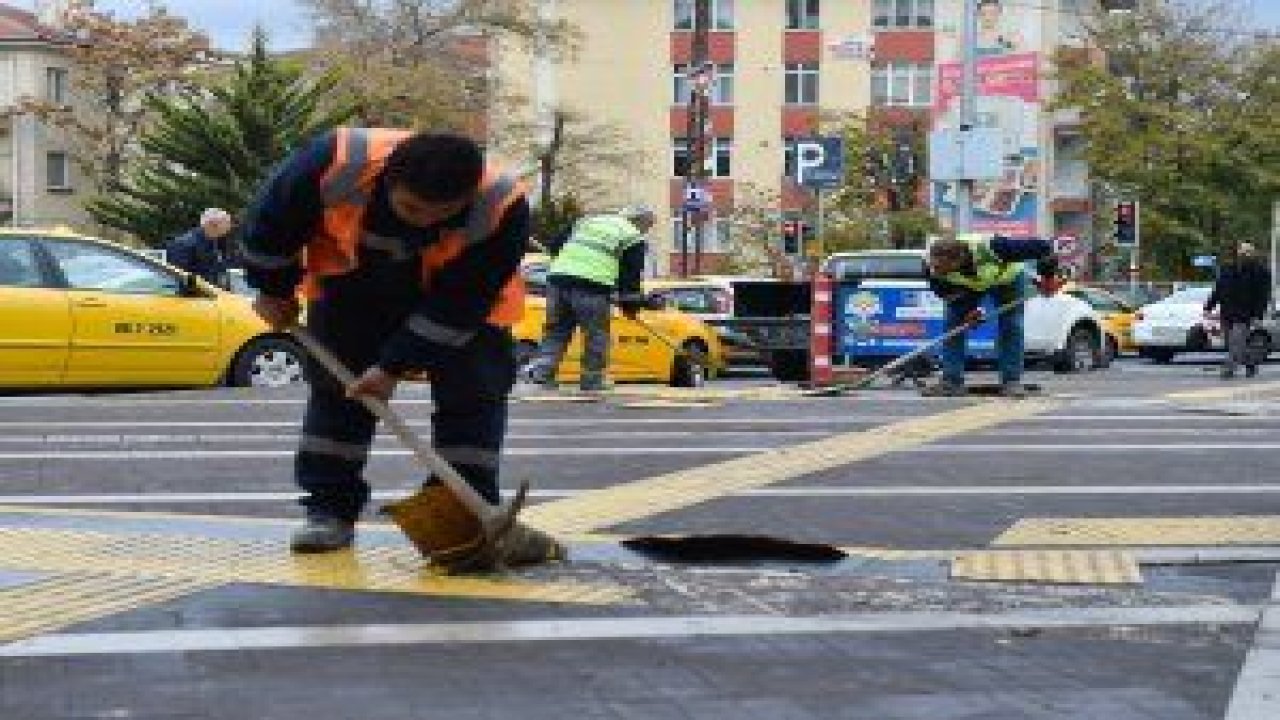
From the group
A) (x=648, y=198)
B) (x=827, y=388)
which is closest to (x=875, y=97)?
(x=648, y=198)

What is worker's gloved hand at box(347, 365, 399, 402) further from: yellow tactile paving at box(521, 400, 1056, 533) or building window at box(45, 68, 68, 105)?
building window at box(45, 68, 68, 105)

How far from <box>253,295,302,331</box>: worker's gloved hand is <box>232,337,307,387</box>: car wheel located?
10.1 metres

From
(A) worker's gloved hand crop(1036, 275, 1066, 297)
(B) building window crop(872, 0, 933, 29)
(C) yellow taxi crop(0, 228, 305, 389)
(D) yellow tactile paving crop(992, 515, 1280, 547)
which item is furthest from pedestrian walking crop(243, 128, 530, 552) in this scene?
(B) building window crop(872, 0, 933, 29)

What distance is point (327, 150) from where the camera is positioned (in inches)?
267

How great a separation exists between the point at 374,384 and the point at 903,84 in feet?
223

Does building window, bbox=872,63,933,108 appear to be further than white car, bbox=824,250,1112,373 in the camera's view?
Yes

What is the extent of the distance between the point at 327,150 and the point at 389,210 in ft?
0.98

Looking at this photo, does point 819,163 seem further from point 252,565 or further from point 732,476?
point 252,565

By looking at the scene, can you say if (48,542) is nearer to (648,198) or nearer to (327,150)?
(327,150)

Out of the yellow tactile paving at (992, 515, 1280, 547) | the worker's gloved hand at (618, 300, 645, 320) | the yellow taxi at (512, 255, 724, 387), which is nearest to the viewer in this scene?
the yellow tactile paving at (992, 515, 1280, 547)

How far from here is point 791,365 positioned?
22.7 meters

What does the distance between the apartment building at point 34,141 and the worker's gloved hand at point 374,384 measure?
222ft

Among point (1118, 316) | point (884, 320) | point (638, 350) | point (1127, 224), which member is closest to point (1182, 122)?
point (1127, 224)

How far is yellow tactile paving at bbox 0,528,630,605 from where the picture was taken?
6410mm
